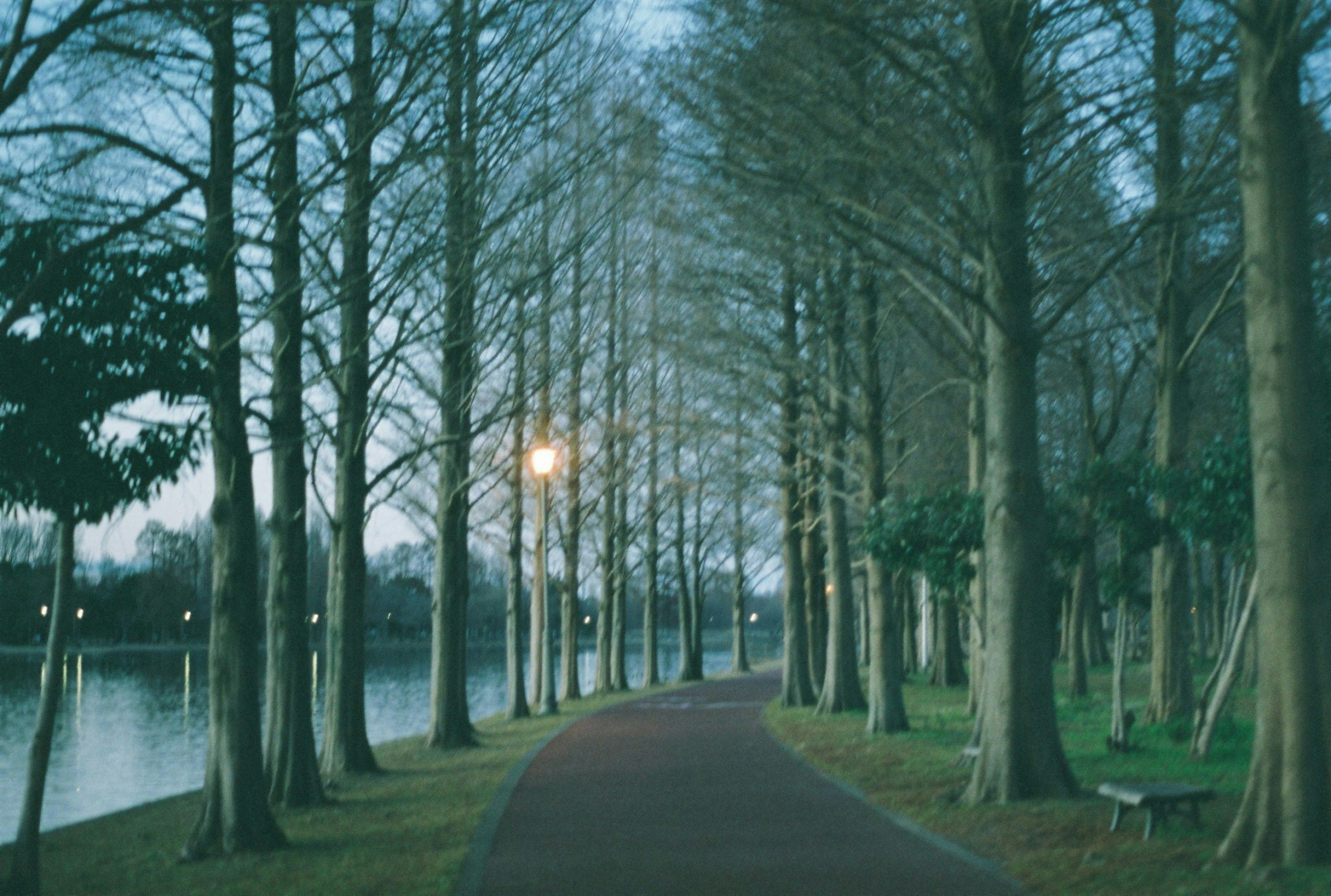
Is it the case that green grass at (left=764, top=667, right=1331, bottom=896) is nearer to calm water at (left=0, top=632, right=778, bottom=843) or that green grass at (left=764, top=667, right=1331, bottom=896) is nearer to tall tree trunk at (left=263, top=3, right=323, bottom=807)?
tall tree trunk at (left=263, top=3, right=323, bottom=807)

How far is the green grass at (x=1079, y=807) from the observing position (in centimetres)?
830

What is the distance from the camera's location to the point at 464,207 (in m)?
15.7

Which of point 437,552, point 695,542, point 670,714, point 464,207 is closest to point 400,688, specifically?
point 695,542

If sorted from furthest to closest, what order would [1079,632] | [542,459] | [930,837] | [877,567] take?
1. [1079,632]
2. [542,459]
3. [877,567]
4. [930,837]

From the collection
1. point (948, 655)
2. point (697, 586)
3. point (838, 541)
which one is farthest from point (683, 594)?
point (838, 541)

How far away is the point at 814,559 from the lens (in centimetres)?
3028

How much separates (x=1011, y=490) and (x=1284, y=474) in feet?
12.8

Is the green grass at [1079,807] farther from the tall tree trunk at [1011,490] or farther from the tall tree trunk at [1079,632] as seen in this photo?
the tall tree trunk at [1079,632]

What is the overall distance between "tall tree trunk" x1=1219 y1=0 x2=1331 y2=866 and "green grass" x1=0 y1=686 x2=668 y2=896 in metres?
5.23

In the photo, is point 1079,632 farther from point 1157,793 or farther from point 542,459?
point 1157,793

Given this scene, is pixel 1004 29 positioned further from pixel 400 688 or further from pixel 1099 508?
pixel 400 688

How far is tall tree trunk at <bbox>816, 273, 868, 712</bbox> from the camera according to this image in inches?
885

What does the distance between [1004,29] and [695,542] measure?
3677cm

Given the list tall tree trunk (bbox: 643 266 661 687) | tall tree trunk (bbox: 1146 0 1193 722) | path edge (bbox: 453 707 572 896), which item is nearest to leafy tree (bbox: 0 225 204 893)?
path edge (bbox: 453 707 572 896)
